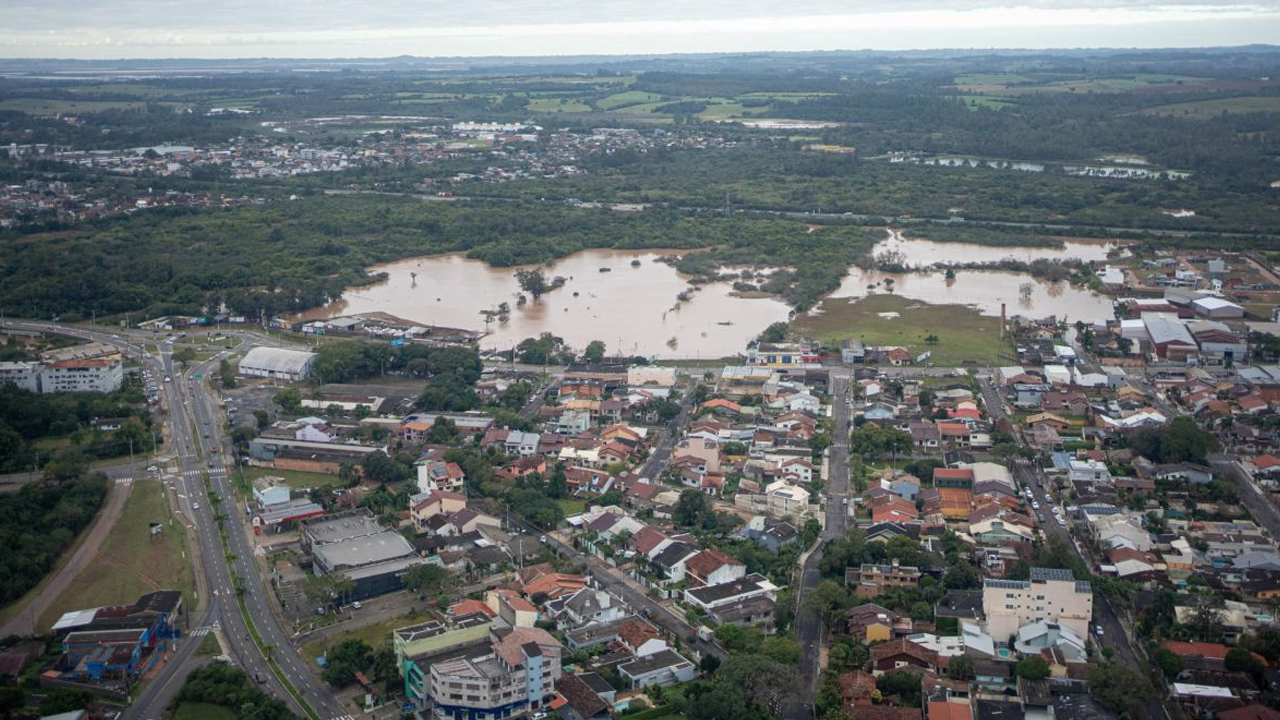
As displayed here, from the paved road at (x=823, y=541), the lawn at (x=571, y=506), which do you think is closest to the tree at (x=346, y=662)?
the paved road at (x=823, y=541)

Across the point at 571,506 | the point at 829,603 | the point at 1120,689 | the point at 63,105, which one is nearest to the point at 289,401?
the point at 571,506

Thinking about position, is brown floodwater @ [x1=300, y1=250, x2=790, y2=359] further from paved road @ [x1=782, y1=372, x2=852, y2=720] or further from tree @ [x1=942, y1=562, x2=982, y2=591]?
tree @ [x1=942, y1=562, x2=982, y2=591]

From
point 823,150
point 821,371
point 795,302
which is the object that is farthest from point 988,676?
point 823,150

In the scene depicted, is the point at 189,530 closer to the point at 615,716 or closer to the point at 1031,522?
the point at 615,716

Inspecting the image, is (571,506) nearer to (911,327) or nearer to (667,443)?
(667,443)

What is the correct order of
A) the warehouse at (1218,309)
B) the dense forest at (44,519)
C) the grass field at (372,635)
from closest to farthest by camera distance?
the grass field at (372,635), the dense forest at (44,519), the warehouse at (1218,309)

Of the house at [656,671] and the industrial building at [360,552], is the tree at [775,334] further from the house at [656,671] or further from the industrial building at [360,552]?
the house at [656,671]

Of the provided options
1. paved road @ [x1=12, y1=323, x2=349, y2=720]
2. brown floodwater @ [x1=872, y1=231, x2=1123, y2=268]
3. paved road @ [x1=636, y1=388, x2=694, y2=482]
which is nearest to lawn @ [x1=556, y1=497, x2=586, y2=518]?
paved road @ [x1=636, y1=388, x2=694, y2=482]
